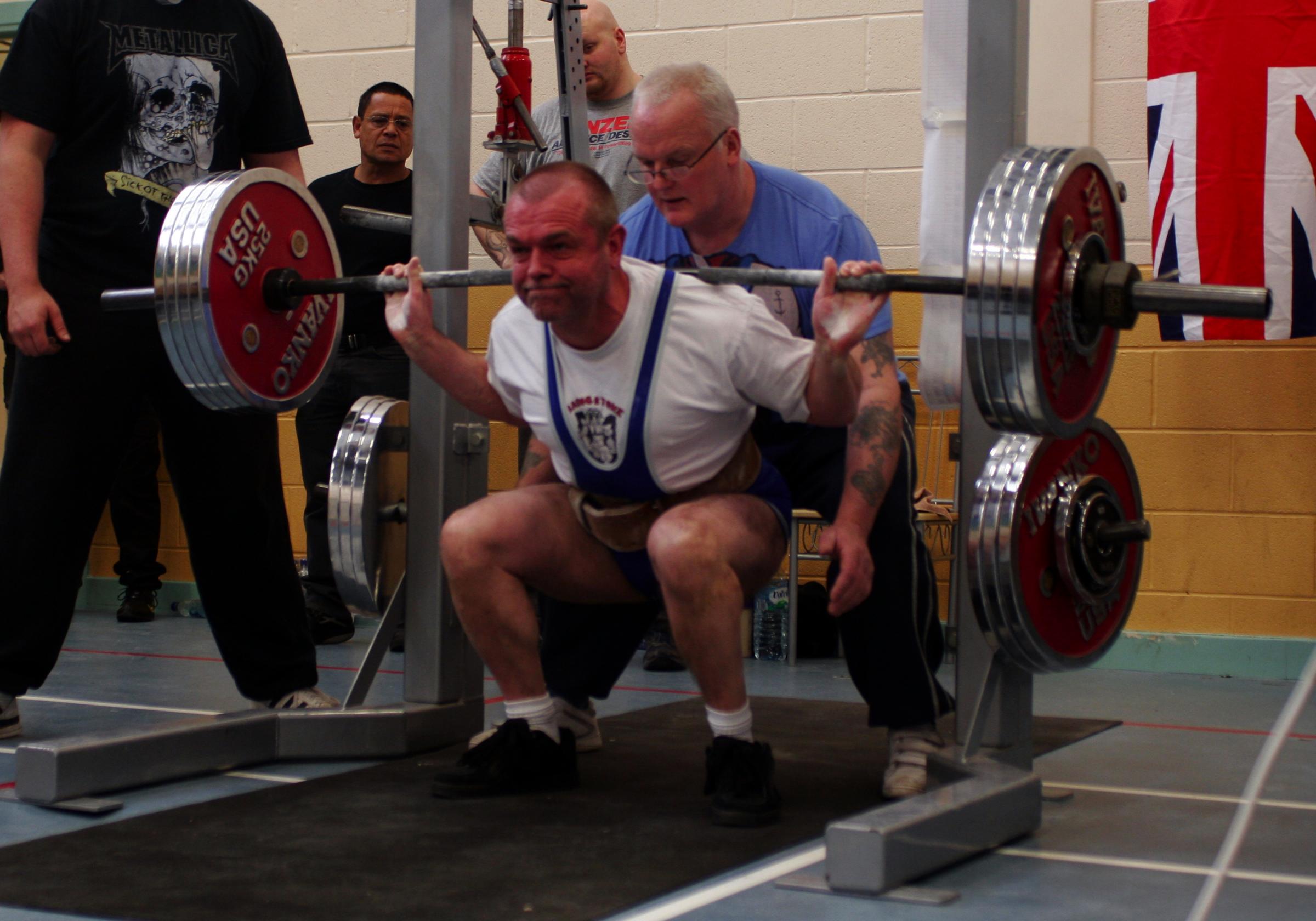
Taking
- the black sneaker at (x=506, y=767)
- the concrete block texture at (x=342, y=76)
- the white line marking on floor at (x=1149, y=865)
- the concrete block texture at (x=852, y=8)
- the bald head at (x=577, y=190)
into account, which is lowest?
the white line marking on floor at (x=1149, y=865)

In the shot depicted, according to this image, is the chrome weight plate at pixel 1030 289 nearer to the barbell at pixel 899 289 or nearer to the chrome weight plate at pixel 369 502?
the barbell at pixel 899 289

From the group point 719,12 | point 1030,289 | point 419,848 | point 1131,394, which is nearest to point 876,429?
point 1030,289

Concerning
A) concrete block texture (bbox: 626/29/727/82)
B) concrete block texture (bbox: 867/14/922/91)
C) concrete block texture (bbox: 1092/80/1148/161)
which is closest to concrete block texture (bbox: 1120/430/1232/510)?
concrete block texture (bbox: 1092/80/1148/161)

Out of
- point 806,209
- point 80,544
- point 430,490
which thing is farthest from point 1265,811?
point 80,544

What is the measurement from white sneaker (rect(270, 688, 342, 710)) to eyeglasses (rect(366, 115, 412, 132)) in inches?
80.3

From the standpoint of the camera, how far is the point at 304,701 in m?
2.67

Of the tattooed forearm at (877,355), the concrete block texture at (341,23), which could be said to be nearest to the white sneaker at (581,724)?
the tattooed forearm at (877,355)

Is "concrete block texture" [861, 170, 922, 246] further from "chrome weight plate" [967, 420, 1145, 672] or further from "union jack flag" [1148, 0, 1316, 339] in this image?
"chrome weight plate" [967, 420, 1145, 672]

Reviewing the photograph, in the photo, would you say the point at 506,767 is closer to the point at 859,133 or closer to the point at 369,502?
the point at 369,502

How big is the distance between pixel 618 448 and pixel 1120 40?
2.55m

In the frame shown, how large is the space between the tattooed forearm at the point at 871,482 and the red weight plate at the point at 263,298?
974 millimetres

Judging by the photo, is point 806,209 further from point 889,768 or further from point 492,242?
point 492,242

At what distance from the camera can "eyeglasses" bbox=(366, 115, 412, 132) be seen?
4215 mm

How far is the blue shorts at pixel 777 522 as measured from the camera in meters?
2.28
